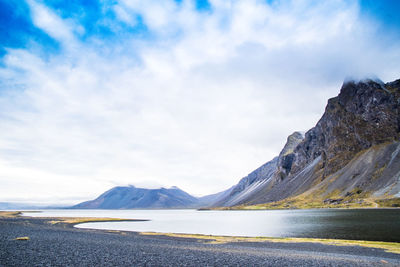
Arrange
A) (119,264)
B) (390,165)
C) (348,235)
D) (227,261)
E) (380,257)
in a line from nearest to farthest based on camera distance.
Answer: (119,264) < (227,261) < (380,257) < (348,235) < (390,165)

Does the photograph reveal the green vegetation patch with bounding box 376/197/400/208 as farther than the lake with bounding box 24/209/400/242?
Yes

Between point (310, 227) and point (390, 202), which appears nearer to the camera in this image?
point (310, 227)

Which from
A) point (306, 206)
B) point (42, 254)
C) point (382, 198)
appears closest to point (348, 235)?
point (42, 254)

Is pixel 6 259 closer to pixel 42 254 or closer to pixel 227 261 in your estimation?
pixel 42 254

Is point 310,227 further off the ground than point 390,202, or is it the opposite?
point 390,202

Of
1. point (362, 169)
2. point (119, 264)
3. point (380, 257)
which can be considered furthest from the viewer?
point (362, 169)

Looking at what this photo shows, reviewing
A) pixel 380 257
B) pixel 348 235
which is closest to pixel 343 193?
pixel 348 235

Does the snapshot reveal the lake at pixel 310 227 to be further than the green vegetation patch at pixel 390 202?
No

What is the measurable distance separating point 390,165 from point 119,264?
209 metres

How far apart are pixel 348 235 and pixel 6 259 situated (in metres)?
51.8

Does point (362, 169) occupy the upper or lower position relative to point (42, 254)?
upper

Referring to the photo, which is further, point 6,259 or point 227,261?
point 227,261

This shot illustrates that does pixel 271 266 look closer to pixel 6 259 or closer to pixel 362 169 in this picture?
pixel 6 259

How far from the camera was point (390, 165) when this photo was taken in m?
176
